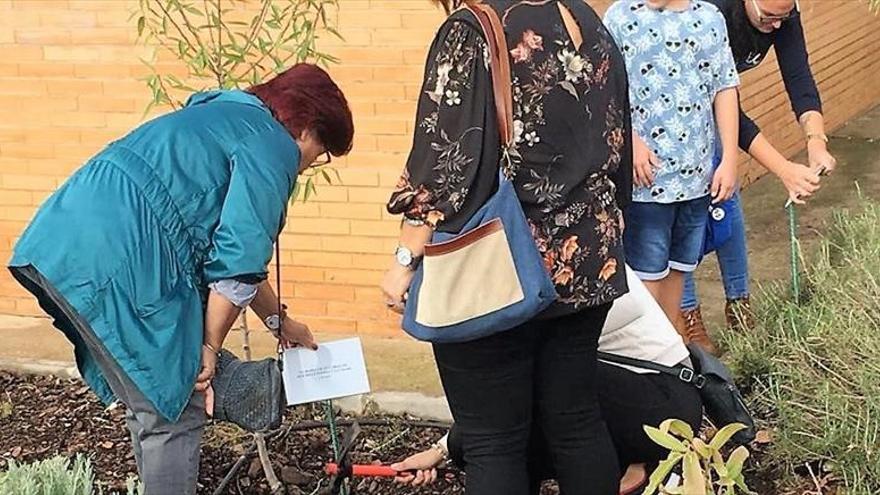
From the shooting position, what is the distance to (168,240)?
10.2 ft

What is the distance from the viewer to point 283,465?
4.51 metres

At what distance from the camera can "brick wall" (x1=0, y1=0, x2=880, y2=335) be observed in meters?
5.46

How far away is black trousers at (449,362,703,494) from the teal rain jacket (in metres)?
0.85

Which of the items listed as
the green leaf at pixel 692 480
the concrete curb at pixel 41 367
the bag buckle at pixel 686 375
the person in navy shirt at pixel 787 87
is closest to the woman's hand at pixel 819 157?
the person in navy shirt at pixel 787 87

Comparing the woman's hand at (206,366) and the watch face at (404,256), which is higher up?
the watch face at (404,256)

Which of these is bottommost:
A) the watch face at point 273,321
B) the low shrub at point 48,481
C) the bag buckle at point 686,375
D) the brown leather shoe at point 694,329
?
the brown leather shoe at point 694,329

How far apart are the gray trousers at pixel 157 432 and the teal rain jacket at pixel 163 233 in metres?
0.14

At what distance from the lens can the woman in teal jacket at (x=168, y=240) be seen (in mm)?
3057

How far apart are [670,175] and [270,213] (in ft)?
6.00

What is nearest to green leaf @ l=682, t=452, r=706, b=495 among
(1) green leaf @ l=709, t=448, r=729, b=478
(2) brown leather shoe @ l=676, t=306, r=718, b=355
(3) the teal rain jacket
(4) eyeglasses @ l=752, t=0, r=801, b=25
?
(1) green leaf @ l=709, t=448, r=729, b=478

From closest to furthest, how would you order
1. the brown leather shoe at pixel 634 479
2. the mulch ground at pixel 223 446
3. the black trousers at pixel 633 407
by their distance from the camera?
1. the black trousers at pixel 633 407
2. the brown leather shoe at pixel 634 479
3. the mulch ground at pixel 223 446

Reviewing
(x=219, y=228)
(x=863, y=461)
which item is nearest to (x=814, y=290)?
(x=863, y=461)

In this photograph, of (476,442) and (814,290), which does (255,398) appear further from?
(814,290)

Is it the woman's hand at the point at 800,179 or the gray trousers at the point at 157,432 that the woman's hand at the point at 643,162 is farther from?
the gray trousers at the point at 157,432
